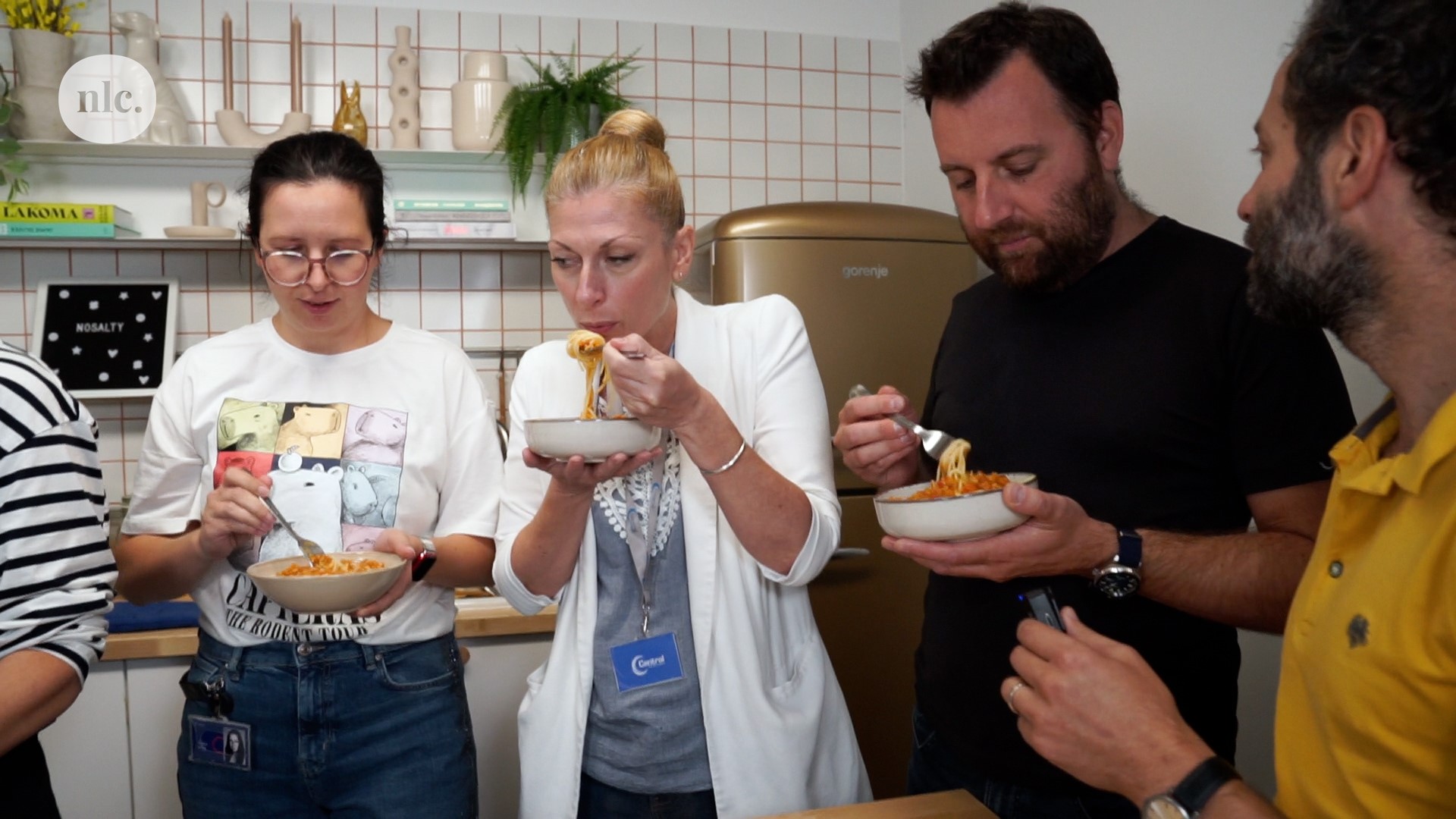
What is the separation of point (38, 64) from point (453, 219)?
110 cm

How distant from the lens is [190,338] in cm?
290

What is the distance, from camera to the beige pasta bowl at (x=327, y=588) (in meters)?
1.22

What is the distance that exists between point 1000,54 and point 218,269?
2.42 metres

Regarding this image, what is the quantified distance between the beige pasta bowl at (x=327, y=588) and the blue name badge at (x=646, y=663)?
31 cm

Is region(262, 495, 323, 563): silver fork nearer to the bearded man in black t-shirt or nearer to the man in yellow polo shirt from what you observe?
the bearded man in black t-shirt

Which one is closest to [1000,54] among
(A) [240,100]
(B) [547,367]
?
(B) [547,367]

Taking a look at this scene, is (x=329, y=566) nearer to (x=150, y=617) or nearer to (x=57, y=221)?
(x=150, y=617)

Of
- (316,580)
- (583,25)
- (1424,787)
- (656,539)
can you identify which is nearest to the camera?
(1424,787)

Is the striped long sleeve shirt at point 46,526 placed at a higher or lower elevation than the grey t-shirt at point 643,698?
higher

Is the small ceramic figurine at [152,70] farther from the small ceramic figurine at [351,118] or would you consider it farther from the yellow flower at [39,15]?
the small ceramic figurine at [351,118]

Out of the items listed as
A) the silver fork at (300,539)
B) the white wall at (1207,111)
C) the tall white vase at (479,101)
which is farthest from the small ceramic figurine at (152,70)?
the white wall at (1207,111)

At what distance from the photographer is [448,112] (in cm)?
307

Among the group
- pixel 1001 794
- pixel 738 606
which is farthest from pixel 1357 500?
pixel 738 606

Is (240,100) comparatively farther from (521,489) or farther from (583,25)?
(521,489)
